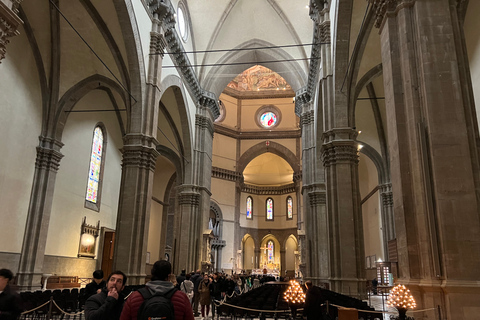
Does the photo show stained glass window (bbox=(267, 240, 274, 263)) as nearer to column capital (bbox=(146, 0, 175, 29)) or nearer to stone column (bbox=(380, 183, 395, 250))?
stone column (bbox=(380, 183, 395, 250))

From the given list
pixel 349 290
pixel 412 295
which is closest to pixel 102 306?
pixel 412 295

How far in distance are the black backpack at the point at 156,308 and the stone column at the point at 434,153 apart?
4.48 meters

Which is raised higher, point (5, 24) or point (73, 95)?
point (73, 95)

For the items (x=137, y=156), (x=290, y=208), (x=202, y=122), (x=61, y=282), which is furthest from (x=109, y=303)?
(x=290, y=208)

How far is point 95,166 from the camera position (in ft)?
69.5

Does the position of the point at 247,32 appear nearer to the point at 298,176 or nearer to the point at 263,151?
the point at 263,151

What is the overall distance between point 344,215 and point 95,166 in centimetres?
1363

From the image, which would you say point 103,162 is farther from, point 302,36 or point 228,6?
point 302,36

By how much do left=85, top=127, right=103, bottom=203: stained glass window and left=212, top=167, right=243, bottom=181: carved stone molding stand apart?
18.2 metres

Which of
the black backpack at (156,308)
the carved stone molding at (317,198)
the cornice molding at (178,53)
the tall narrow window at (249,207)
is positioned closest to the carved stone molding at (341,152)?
the carved stone molding at (317,198)

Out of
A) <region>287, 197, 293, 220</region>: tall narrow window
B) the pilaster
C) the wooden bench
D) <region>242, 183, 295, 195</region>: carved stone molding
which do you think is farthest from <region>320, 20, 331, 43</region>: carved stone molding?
<region>287, 197, 293, 220</region>: tall narrow window

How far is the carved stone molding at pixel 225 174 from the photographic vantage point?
39.4m

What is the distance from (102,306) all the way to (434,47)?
20.2ft

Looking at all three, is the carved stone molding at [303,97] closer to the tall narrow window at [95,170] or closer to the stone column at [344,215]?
the stone column at [344,215]
